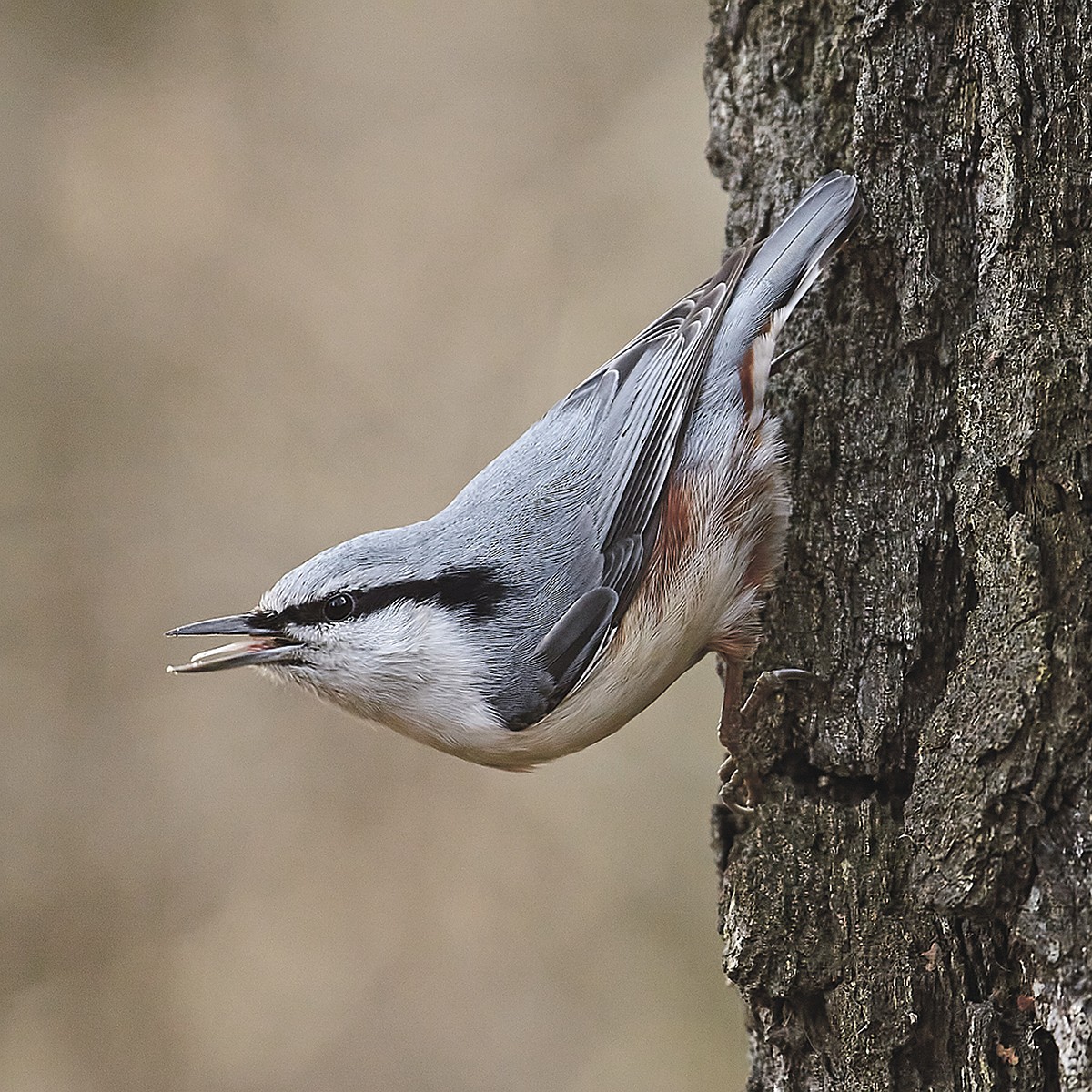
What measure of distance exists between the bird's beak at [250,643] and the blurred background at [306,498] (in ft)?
5.85

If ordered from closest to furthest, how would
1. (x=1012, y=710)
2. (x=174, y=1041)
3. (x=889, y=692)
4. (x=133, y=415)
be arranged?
(x=1012, y=710)
(x=889, y=692)
(x=174, y=1041)
(x=133, y=415)

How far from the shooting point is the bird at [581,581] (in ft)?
7.17

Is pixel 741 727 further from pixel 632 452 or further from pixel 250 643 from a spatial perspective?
pixel 250 643

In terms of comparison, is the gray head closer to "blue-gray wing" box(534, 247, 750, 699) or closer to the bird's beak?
the bird's beak

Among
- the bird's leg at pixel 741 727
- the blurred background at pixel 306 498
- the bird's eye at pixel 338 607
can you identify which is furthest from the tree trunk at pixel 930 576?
the blurred background at pixel 306 498

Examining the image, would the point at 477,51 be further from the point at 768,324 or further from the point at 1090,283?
the point at 1090,283

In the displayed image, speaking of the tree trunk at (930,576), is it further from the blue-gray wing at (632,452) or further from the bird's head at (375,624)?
the bird's head at (375,624)

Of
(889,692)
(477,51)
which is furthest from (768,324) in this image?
(477,51)

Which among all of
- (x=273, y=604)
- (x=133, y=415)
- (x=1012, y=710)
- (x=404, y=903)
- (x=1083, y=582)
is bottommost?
(x=404, y=903)

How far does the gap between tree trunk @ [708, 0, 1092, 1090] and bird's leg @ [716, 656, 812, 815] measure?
0.04 m

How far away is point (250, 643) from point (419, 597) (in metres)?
0.31

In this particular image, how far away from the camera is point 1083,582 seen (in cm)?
171

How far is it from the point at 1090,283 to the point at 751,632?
2.71ft

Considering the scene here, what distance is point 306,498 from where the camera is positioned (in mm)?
4090
